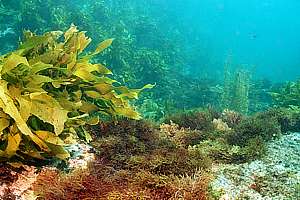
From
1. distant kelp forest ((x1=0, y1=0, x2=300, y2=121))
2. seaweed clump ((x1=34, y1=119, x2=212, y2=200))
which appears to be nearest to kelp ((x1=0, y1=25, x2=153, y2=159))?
seaweed clump ((x1=34, y1=119, x2=212, y2=200))

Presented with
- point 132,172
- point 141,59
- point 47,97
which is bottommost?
point 141,59

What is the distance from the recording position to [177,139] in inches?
173

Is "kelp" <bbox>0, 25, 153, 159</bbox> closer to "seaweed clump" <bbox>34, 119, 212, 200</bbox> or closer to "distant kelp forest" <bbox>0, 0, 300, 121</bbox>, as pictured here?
"seaweed clump" <bbox>34, 119, 212, 200</bbox>

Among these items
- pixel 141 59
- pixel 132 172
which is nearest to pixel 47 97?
pixel 132 172

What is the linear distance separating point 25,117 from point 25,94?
26 cm

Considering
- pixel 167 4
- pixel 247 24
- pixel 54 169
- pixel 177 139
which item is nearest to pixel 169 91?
pixel 177 139

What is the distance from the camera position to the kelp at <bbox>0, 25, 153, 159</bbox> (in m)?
2.96

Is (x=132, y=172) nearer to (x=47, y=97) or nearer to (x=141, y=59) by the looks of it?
(x=47, y=97)

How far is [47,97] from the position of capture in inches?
123

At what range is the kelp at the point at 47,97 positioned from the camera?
296cm

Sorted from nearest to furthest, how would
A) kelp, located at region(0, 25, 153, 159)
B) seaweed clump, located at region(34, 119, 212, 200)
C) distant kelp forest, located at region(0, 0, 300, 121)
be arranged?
seaweed clump, located at region(34, 119, 212, 200) < kelp, located at region(0, 25, 153, 159) < distant kelp forest, located at region(0, 0, 300, 121)

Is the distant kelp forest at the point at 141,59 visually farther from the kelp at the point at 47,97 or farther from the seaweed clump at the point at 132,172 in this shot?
the kelp at the point at 47,97

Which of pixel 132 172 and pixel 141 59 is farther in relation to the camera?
pixel 141 59

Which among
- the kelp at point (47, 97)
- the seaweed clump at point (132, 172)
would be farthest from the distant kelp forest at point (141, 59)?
the kelp at point (47, 97)
